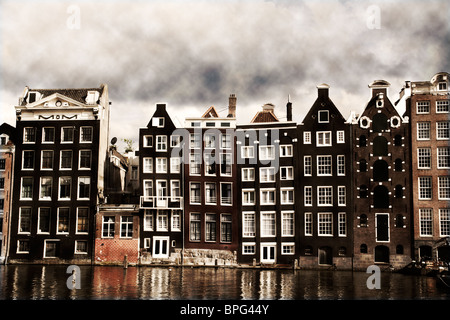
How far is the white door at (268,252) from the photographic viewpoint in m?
51.2

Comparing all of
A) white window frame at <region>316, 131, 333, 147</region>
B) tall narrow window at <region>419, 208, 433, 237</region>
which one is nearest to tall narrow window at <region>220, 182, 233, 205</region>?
white window frame at <region>316, 131, 333, 147</region>

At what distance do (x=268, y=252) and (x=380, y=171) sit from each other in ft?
44.6

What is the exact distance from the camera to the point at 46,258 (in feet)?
172

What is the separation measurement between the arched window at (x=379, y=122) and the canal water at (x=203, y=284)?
1411 cm

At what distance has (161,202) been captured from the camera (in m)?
52.3

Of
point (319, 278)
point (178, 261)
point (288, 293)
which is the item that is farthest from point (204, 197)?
point (288, 293)

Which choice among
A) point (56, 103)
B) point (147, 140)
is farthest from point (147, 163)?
point (56, 103)

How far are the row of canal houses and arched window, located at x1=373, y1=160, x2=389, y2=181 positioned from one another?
136 mm

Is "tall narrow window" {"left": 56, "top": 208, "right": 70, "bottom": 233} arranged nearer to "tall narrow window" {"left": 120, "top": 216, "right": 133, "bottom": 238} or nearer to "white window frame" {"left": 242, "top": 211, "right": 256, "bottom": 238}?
"tall narrow window" {"left": 120, "top": 216, "right": 133, "bottom": 238}
